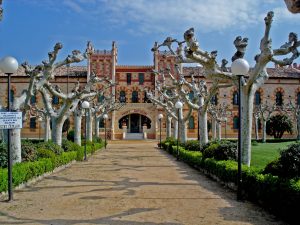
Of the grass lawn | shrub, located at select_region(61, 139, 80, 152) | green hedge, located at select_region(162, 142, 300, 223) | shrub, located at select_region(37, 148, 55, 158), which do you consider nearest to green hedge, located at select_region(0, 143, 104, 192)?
shrub, located at select_region(37, 148, 55, 158)

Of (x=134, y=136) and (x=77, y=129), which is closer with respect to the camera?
(x=77, y=129)

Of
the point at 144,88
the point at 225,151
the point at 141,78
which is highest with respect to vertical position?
the point at 141,78

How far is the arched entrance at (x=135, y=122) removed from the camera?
2226 inches

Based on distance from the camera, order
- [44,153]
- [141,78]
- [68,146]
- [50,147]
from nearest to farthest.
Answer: [44,153]
[50,147]
[68,146]
[141,78]

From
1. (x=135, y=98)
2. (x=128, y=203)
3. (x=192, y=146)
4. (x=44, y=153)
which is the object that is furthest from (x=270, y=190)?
(x=135, y=98)

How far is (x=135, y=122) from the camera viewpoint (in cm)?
5747

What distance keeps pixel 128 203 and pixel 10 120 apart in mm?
3621

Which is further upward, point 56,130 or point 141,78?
point 141,78

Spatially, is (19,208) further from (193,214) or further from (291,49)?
(291,49)

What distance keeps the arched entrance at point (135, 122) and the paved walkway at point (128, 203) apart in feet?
139

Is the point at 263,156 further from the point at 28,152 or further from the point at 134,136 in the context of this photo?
the point at 134,136

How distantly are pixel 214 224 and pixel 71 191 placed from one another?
16.6 feet

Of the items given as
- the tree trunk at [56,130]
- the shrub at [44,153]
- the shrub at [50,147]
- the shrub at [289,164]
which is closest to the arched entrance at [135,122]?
the tree trunk at [56,130]

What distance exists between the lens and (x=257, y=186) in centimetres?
915
